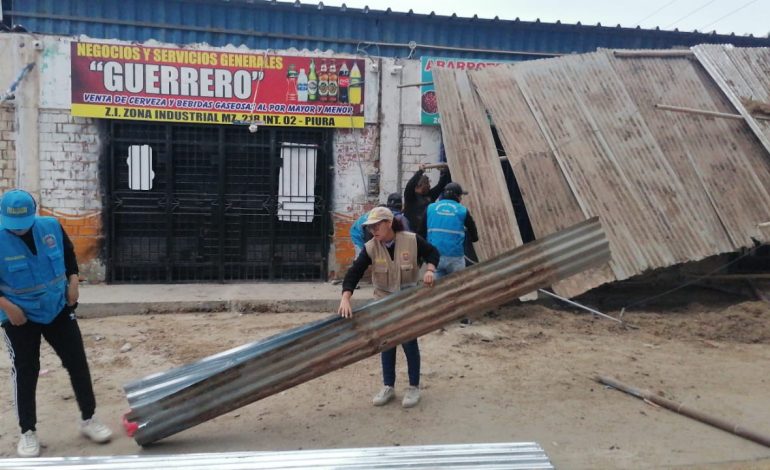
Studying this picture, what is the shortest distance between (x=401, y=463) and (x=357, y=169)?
5.90 metres

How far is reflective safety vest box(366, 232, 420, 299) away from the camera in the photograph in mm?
4238

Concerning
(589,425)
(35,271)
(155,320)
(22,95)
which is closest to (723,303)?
(589,425)

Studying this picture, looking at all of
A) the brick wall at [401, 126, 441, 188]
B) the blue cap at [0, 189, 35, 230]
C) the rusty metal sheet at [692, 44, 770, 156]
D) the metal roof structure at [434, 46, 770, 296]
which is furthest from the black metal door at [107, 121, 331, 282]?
the rusty metal sheet at [692, 44, 770, 156]

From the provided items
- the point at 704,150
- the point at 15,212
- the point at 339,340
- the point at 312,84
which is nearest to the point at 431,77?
the point at 312,84

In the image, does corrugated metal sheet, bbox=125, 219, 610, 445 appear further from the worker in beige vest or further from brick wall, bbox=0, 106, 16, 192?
brick wall, bbox=0, 106, 16, 192

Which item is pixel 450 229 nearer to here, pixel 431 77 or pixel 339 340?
pixel 339 340

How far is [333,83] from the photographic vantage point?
8391mm

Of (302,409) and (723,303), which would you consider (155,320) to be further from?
(723,303)

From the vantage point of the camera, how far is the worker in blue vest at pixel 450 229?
591 centimetres

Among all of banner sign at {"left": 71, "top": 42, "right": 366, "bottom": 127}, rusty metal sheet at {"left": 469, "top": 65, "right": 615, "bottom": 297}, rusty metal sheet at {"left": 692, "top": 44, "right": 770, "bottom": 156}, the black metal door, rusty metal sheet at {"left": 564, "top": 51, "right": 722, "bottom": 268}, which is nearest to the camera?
rusty metal sheet at {"left": 469, "top": 65, "right": 615, "bottom": 297}

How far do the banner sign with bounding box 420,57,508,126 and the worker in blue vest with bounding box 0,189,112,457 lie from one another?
5772 mm

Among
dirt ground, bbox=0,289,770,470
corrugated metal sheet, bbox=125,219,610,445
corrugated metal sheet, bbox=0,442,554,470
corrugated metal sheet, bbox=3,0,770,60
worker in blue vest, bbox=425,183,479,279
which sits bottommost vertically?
dirt ground, bbox=0,289,770,470

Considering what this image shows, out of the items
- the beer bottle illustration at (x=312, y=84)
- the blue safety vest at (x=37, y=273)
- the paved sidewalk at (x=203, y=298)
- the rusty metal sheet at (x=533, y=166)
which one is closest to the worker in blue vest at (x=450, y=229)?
the rusty metal sheet at (x=533, y=166)

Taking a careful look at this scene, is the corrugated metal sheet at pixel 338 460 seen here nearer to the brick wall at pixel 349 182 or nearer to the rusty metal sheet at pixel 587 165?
the rusty metal sheet at pixel 587 165
